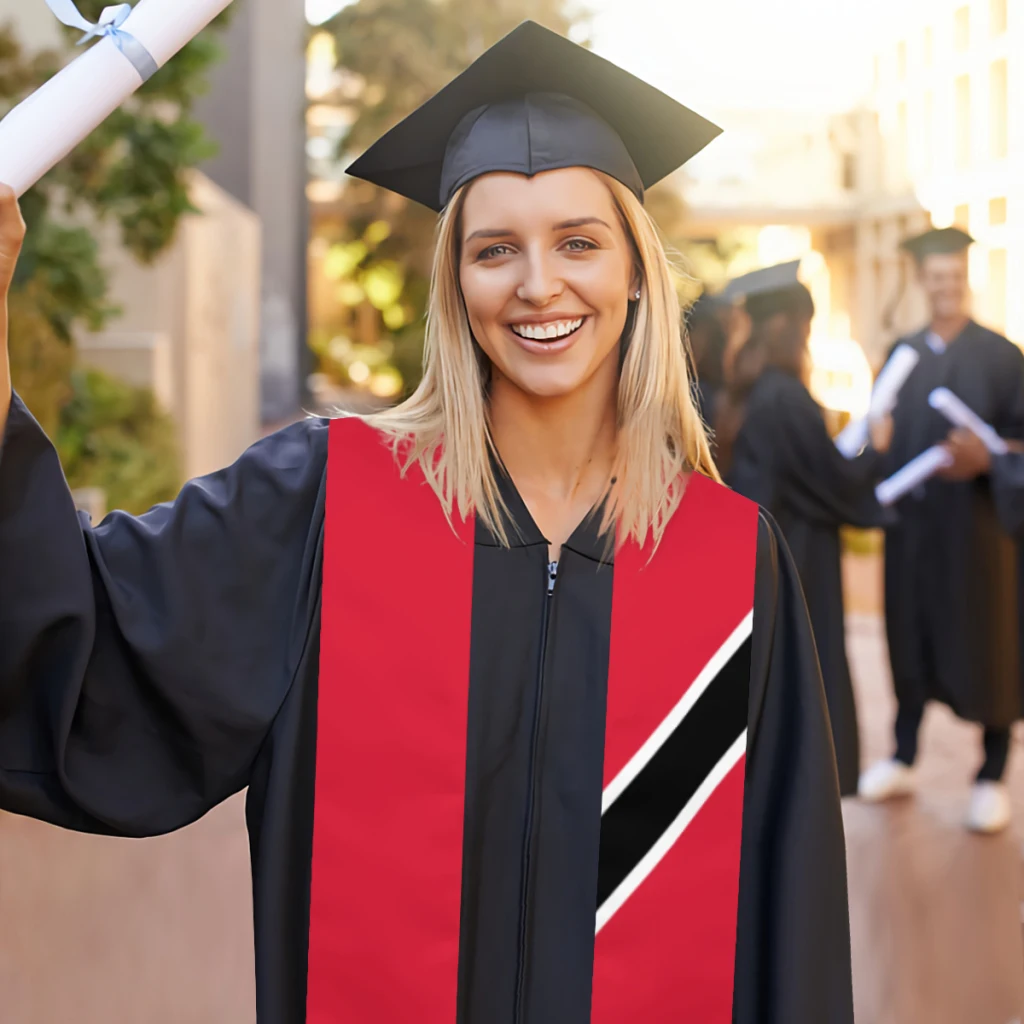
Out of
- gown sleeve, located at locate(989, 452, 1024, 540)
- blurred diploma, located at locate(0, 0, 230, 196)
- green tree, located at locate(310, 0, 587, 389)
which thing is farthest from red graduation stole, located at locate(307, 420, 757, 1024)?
green tree, located at locate(310, 0, 587, 389)

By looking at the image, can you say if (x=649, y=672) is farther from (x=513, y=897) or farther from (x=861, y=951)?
(x=861, y=951)

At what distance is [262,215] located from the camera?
95.7 ft

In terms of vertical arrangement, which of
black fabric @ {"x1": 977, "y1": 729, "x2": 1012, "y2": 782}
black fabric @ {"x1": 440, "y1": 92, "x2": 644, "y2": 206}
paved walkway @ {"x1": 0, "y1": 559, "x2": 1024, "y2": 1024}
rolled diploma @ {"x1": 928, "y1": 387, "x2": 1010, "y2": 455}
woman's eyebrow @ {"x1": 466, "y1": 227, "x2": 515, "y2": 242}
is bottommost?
paved walkway @ {"x1": 0, "y1": 559, "x2": 1024, "y2": 1024}

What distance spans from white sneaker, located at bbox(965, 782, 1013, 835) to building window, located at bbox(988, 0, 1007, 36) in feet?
46.6

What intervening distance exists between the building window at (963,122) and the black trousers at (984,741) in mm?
14686

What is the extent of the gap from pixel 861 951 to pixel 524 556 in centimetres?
279

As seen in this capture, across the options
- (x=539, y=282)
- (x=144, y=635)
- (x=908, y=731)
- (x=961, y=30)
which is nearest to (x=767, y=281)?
(x=908, y=731)

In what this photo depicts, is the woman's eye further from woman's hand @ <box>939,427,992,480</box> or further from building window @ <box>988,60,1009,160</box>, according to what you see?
building window @ <box>988,60,1009,160</box>

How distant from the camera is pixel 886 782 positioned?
18.2 feet

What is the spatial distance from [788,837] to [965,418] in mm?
3777

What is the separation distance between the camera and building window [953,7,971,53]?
61.0 ft

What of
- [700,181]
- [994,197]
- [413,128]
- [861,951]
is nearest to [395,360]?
[700,181]

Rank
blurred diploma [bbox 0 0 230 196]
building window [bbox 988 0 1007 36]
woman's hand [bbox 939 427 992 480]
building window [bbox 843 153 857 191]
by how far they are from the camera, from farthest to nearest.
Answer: building window [bbox 843 153 857 191] → building window [bbox 988 0 1007 36] → woman's hand [bbox 939 427 992 480] → blurred diploma [bbox 0 0 230 196]

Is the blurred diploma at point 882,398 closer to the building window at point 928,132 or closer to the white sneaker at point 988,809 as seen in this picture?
the white sneaker at point 988,809
